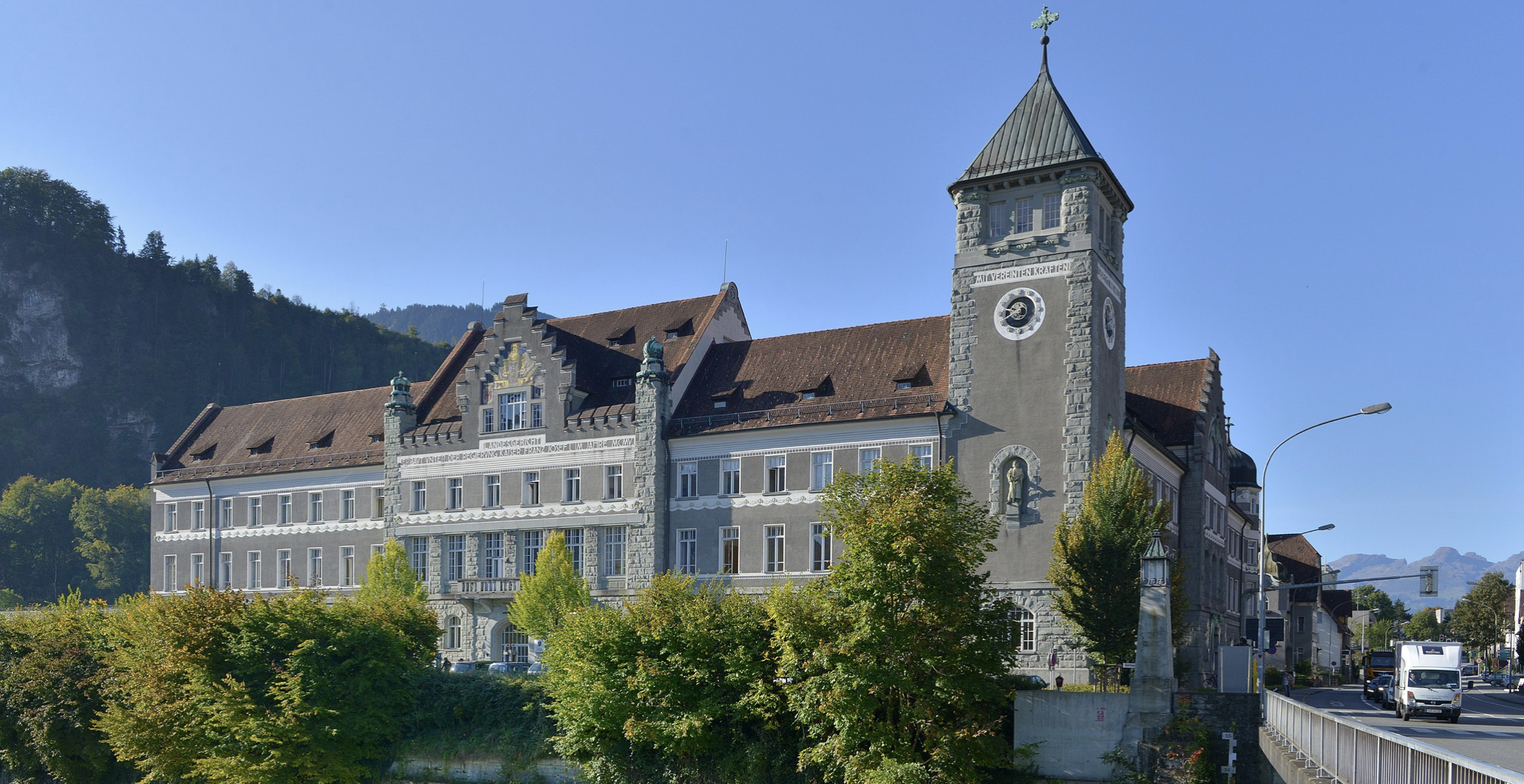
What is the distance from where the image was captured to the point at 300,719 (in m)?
46.6

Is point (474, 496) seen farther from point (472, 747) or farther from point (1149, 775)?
point (1149, 775)

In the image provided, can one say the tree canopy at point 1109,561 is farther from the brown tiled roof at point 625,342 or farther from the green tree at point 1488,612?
the green tree at point 1488,612

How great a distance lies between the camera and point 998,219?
53969 mm

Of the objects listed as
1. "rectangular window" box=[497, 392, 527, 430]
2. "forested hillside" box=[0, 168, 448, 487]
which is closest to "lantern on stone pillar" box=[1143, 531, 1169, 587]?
"rectangular window" box=[497, 392, 527, 430]

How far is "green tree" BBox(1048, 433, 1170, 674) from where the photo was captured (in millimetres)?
44812

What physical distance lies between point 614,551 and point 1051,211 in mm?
23557

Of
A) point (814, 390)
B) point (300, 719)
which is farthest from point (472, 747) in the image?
point (814, 390)

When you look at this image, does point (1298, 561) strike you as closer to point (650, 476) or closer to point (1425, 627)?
point (1425, 627)

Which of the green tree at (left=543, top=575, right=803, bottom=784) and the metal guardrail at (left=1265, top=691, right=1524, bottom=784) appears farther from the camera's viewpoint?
the green tree at (left=543, top=575, right=803, bottom=784)

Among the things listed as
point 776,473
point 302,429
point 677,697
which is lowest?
point 677,697

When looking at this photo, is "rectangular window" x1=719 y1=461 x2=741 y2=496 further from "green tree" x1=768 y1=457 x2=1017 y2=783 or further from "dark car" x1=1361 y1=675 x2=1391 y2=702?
"dark car" x1=1361 y1=675 x2=1391 y2=702

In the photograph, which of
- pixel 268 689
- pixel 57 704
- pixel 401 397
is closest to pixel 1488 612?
pixel 401 397

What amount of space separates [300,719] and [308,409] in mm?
31939

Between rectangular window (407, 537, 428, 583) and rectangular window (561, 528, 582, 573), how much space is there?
8221 mm
